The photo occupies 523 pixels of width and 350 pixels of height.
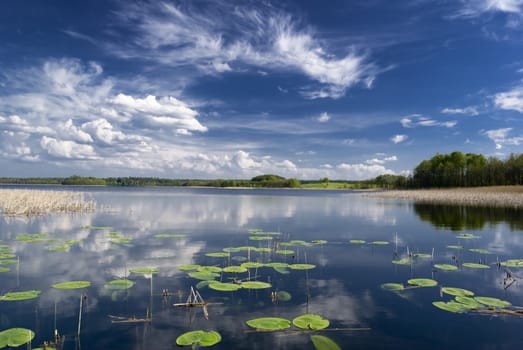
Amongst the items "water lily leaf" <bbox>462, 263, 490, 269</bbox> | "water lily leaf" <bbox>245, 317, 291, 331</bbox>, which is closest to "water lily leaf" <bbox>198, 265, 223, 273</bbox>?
"water lily leaf" <bbox>245, 317, 291, 331</bbox>

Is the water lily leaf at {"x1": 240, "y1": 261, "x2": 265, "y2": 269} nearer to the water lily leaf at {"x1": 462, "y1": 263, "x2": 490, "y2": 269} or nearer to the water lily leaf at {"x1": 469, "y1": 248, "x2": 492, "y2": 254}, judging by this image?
the water lily leaf at {"x1": 462, "y1": 263, "x2": 490, "y2": 269}

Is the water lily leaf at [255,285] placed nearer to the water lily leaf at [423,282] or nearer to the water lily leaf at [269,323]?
the water lily leaf at [269,323]

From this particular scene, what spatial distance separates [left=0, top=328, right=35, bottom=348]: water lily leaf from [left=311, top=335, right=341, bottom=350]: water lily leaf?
16.6 ft

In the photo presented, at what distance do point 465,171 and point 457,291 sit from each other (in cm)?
10502

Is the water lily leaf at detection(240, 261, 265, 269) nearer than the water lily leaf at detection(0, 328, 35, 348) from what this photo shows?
No

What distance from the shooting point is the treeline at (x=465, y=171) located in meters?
88.3

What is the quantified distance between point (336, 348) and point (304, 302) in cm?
230

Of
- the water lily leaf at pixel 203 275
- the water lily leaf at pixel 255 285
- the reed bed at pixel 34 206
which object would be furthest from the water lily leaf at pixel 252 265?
the reed bed at pixel 34 206

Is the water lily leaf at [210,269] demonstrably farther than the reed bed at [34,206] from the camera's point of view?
No

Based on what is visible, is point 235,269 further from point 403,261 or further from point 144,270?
Answer: point 403,261

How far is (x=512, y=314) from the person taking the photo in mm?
7555

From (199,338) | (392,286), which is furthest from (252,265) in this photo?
(199,338)

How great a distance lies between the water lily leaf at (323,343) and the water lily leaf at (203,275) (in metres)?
4.49

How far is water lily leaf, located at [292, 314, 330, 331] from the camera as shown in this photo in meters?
6.64
